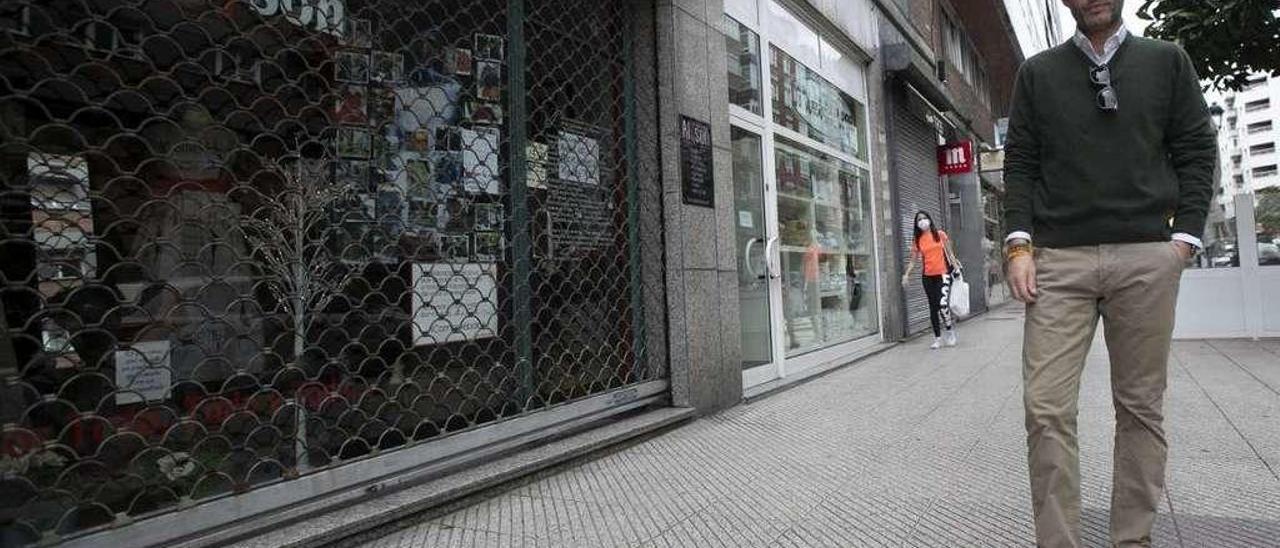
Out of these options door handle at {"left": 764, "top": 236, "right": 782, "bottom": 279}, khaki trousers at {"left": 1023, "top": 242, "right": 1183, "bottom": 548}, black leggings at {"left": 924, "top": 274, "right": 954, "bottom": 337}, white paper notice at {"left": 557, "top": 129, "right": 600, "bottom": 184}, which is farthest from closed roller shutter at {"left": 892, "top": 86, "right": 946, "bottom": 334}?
khaki trousers at {"left": 1023, "top": 242, "right": 1183, "bottom": 548}

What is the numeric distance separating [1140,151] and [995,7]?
1869 cm

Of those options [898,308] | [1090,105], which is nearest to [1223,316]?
[898,308]

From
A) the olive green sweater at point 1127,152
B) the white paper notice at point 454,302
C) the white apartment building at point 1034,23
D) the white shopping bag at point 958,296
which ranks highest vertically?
the white apartment building at point 1034,23

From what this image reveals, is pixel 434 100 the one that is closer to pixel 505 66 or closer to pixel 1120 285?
pixel 505 66

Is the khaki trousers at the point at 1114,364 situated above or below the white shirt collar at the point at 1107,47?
below

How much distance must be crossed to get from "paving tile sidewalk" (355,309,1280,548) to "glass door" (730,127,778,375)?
29.1 inches

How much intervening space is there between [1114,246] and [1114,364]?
398 millimetres

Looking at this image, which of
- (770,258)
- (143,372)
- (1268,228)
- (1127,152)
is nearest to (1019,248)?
(1127,152)

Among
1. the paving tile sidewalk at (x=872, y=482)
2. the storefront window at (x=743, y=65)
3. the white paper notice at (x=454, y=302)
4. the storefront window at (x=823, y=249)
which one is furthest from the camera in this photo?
the storefront window at (x=823, y=249)

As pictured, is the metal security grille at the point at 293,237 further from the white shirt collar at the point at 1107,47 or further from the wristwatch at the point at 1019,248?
the white shirt collar at the point at 1107,47

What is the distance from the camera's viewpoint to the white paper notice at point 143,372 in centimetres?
275

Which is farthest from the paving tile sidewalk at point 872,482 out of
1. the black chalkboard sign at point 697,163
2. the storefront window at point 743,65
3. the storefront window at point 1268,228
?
the storefront window at point 1268,228

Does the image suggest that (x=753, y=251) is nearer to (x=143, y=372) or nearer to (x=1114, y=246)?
(x=1114, y=246)

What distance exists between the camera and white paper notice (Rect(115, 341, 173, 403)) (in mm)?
2748
